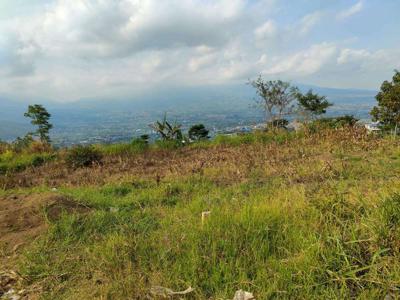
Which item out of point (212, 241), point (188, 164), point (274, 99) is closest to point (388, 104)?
point (274, 99)

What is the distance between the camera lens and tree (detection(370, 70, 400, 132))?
26.3 metres

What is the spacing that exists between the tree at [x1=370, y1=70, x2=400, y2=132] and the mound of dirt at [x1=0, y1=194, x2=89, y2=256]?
85.9 feet

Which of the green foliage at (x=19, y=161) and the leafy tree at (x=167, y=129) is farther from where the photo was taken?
the leafy tree at (x=167, y=129)

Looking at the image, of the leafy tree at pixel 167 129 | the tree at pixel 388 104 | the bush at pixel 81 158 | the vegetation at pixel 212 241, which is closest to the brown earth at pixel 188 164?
the bush at pixel 81 158

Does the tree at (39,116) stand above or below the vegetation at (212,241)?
above

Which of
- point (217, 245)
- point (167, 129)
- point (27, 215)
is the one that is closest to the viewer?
point (217, 245)

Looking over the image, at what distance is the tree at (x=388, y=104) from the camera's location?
86.4ft

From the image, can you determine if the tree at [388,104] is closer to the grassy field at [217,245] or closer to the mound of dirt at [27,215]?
the grassy field at [217,245]

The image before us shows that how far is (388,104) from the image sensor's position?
1056 inches

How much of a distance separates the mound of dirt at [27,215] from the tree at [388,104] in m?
26.2

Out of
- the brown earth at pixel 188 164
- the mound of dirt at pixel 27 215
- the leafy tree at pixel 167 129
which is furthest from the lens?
the leafy tree at pixel 167 129

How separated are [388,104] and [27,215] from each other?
93.4 ft

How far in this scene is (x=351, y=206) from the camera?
3.26 metres

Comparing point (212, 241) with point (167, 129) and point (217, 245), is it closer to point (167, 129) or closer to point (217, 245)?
point (217, 245)
